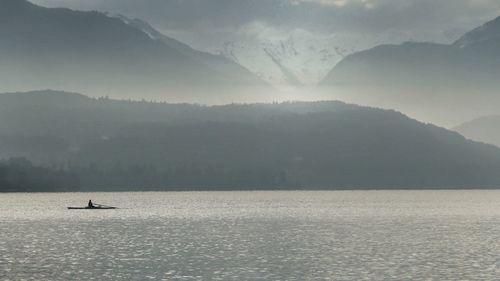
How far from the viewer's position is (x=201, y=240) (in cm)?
17925

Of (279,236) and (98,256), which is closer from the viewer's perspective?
(98,256)

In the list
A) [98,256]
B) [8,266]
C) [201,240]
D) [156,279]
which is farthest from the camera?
[201,240]

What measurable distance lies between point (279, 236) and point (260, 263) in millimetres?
63691

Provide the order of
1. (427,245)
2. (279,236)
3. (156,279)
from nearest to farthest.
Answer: (156,279) → (427,245) → (279,236)

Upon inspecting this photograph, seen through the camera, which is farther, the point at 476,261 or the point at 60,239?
the point at 60,239

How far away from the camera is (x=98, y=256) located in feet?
465

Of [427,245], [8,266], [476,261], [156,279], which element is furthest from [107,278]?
[427,245]

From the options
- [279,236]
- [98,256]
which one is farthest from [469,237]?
[98,256]

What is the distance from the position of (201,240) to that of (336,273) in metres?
69.6

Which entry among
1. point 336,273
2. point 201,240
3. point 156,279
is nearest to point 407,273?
point 336,273

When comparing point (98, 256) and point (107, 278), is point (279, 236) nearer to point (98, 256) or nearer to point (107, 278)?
point (98, 256)

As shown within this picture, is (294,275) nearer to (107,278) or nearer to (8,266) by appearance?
(107,278)

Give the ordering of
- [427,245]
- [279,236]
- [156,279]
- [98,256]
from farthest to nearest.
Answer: [279,236], [427,245], [98,256], [156,279]

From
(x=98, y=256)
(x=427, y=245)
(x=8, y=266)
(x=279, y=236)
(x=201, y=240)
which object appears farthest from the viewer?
(x=279, y=236)
